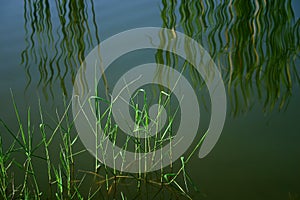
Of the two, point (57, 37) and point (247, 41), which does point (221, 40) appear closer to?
point (247, 41)

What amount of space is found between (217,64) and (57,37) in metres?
0.91

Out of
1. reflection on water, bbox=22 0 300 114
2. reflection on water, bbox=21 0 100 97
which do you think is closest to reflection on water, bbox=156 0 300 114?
reflection on water, bbox=22 0 300 114

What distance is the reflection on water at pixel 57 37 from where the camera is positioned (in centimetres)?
210

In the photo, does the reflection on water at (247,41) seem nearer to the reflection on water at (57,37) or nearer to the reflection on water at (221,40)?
the reflection on water at (221,40)

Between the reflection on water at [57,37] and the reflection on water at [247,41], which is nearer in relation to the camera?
the reflection on water at [247,41]

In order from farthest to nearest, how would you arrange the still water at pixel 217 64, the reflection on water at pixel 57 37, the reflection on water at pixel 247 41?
the reflection on water at pixel 57 37
the reflection on water at pixel 247 41
the still water at pixel 217 64

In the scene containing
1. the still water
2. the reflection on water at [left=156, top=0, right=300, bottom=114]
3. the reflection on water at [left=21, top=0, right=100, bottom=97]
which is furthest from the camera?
the reflection on water at [left=21, top=0, right=100, bottom=97]

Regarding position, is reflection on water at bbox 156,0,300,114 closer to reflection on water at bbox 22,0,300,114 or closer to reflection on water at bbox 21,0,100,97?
reflection on water at bbox 22,0,300,114

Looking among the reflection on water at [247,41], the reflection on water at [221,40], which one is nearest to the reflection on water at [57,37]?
the reflection on water at [221,40]

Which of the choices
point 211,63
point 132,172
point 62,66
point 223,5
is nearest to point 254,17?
point 223,5

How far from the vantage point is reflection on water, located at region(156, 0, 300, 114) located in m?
1.82

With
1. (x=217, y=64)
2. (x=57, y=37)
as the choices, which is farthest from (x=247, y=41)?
(x=57, y=37)

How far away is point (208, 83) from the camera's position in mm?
1827

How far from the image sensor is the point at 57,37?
251cm
